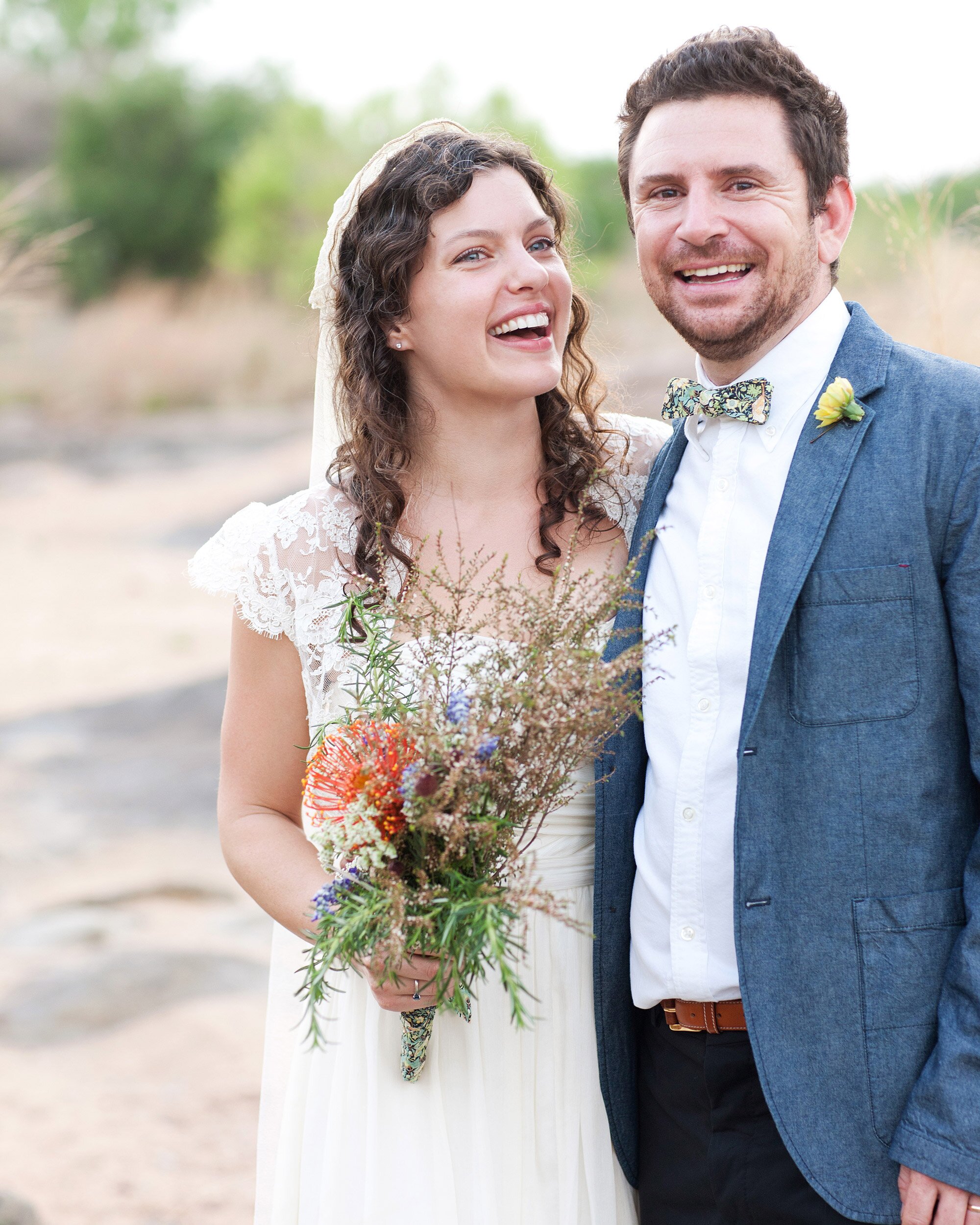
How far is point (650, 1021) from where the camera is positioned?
2.27 metres

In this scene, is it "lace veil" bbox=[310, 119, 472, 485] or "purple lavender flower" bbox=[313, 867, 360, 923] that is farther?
"lace veil" bbox=[310, 119, 472, 485]

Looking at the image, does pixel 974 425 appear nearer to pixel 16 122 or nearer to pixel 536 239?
pixel 536 239

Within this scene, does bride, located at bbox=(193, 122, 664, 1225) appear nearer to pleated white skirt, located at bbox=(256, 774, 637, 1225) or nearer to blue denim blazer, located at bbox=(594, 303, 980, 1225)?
pleated white skirt, located at bbox=(256, 774, 637, 1225)

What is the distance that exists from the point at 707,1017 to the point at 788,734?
0.54 meters

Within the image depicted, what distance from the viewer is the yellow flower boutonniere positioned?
2.05 metres

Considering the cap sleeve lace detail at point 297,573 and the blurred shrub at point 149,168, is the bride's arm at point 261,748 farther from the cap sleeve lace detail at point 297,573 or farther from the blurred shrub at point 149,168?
the blurred shrub at point 149,168

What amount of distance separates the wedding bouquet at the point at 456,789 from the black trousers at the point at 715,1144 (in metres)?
0.51

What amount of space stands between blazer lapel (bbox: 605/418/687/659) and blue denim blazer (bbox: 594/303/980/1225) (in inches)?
12.7

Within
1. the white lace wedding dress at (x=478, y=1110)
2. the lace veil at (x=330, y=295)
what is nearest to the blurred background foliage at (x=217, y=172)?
the lace veil at (x=330, y=295)

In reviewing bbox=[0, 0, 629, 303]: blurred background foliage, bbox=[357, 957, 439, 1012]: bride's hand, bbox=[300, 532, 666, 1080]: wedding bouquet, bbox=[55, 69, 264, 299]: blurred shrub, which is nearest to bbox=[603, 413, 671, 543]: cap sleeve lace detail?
bbox=[300, 532, 666, 1080]: wedding bouquet

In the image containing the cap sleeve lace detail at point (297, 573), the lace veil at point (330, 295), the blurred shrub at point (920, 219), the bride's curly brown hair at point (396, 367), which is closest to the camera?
the cap sleeve lace detail at point (297, 573)

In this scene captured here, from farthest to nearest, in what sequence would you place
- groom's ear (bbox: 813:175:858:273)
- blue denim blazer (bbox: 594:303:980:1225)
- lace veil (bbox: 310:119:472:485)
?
1. lace veil (bbox: 310:119:472:485)
2. groom's ear (bbox: 813:175:858:273)
3. blue denim blazer (bbox: 594:303:980:1225)

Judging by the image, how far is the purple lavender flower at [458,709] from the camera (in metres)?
1.75

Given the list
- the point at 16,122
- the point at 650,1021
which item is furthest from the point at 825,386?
the point at 16,122
